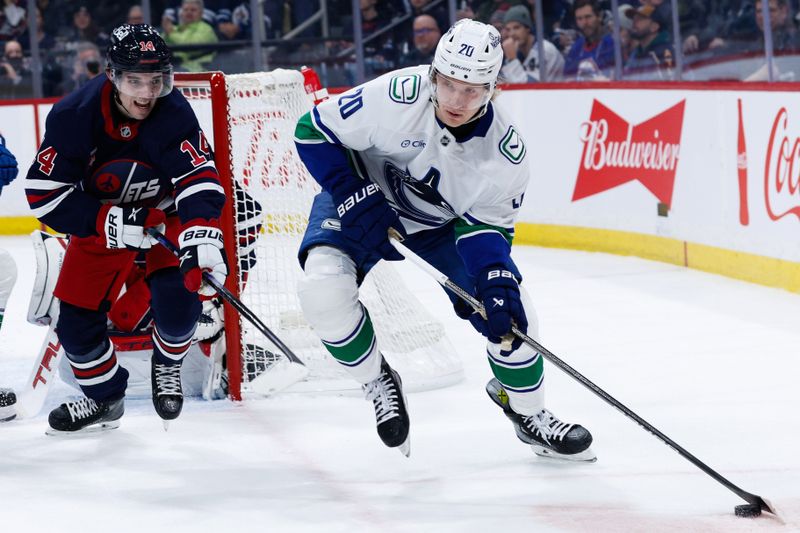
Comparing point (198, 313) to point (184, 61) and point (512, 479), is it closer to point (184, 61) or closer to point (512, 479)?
point (512, 479)

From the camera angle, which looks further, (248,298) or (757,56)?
(757,56)

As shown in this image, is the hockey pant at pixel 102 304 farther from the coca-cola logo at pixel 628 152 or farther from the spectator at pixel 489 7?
the spectator at pixel 489 7

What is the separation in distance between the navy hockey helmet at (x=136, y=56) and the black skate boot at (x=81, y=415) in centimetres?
90

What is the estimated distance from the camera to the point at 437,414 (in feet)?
12.0

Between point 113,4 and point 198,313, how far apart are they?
4498 mm

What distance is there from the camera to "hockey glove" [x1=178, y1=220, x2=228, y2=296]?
317 centimetres

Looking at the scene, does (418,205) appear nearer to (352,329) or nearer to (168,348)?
(352,329)

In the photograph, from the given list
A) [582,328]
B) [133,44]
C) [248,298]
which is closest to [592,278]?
[582,328]

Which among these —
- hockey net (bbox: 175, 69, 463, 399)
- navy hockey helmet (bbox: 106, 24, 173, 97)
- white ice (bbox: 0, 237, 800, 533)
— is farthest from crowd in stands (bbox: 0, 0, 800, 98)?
navy hockey helmet (bbox: 106, 24, 173, 97)

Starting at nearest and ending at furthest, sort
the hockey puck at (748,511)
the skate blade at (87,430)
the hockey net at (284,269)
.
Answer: the hockey puck at (748,511), the skate blade at (87,430), the hockey net at (284,269)

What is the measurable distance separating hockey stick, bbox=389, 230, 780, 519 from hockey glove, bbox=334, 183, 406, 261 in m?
0.12

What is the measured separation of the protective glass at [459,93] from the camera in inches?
111

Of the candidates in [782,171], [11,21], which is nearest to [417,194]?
[782,171]

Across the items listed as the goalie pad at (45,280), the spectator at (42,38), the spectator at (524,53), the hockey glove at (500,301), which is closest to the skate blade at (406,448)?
the hockey glove at (500,301)
